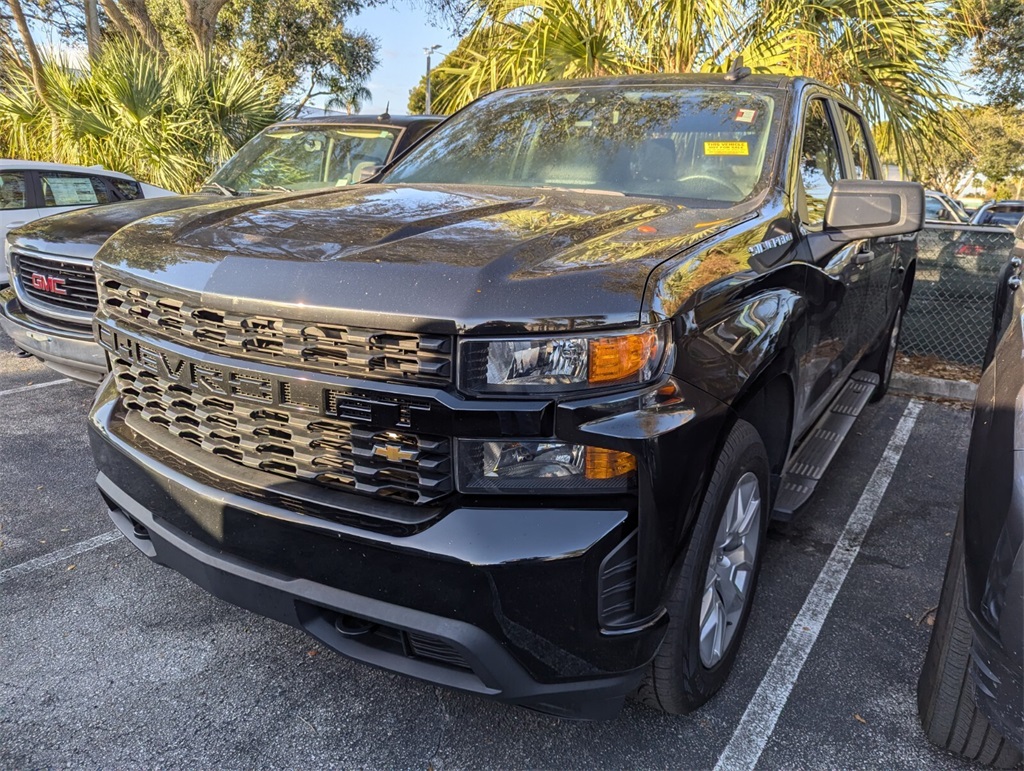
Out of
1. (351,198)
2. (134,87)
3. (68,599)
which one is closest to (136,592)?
(68,599)

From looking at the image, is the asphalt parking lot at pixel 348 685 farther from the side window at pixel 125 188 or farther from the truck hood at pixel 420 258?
the side window at pixel 125 188

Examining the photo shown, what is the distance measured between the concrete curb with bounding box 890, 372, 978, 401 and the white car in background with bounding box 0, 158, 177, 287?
6761 mm

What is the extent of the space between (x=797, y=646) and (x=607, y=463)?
147 cm

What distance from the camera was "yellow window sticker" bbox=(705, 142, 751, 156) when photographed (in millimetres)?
2768

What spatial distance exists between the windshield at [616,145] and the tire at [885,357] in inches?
90.8

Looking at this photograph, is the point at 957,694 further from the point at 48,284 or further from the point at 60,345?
the point at 48,284

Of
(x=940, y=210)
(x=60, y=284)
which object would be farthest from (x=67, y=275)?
(x=940, y=210)

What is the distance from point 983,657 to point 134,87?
10.5 metres

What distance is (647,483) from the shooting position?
1.66 metres

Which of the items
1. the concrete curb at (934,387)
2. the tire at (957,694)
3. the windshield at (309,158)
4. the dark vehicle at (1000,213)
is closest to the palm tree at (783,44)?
the windshield at (309,158)

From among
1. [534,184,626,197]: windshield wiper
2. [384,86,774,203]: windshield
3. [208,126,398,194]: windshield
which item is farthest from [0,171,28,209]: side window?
[534,184,626,197]: windshield wiper

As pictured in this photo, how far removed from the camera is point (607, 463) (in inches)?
65.1

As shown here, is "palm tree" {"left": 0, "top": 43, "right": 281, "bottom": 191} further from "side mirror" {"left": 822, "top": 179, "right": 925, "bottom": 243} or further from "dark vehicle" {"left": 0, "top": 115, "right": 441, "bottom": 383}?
"side mirror" {"left": 822, "top": 179, "right": 925, "bottom": 243}

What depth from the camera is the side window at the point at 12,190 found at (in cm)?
657
